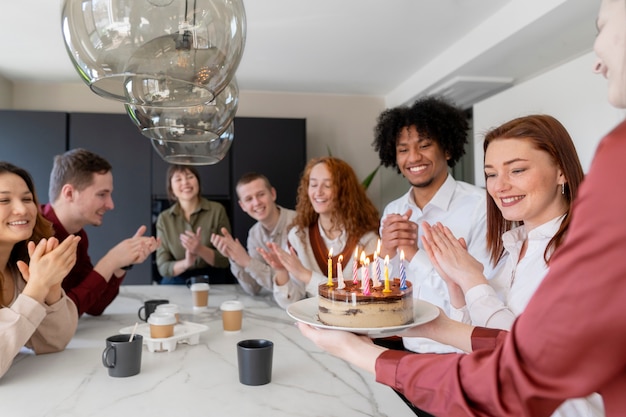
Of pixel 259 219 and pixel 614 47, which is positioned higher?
pixel 614 47

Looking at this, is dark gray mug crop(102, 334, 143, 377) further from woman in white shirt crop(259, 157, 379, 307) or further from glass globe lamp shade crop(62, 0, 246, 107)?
woman in white shirt crop(259, 157, 379, 307)

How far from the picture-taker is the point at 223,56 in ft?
2.80

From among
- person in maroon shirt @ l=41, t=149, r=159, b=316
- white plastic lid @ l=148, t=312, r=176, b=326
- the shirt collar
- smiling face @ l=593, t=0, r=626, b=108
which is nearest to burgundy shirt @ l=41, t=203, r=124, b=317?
person in maroon shirt @ l=41, t=149, r=159, b=316

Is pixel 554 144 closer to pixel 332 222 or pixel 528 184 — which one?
pixel 528 184

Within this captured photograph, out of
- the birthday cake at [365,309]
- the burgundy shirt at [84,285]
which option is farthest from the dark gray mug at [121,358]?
the burgundy shirt at [84,285]

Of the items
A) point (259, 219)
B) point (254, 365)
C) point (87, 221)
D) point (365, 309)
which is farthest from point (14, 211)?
point (259, 219)

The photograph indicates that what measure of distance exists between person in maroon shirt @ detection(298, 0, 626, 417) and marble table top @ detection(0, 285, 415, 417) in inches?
17.9

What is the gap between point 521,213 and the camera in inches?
50.6

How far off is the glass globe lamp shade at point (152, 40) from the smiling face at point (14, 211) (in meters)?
0.87

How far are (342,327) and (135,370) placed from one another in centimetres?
65

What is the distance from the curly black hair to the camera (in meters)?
2.12

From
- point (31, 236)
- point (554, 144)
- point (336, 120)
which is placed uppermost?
point (336, 120)

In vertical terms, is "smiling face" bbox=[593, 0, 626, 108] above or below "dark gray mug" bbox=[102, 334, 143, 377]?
above

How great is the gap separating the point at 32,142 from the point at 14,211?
9.81 ft
